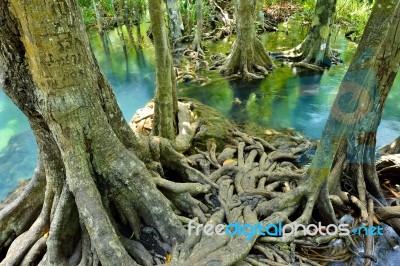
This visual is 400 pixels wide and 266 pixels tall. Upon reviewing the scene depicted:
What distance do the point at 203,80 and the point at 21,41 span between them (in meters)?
7.10

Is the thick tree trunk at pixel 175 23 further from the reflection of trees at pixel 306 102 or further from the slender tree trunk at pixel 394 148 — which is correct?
the slender tree trunk at pixel 394 148

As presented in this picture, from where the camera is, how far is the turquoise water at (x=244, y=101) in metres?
6.71

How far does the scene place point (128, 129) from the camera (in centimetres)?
347

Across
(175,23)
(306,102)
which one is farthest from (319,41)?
(175,23)

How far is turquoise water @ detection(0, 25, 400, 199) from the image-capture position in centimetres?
671

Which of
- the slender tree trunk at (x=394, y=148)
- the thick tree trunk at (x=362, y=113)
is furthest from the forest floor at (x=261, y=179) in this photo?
the slender tree trunk at (x=394, y=148)

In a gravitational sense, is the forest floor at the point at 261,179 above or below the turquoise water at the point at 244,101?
above

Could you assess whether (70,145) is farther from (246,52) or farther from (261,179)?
(246,52)

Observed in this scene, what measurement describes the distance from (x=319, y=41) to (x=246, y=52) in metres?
2.36

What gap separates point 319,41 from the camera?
9.85 meters

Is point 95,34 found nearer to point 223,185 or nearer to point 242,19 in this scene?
point 242,19

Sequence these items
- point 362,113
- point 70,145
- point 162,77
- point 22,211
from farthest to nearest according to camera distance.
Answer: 1. point 162,77
2. point 362,113
3. point 22,211
4. point 70,145

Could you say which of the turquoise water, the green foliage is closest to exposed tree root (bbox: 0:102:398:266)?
the turquoise water

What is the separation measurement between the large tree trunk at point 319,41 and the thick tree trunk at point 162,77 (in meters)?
6.08
